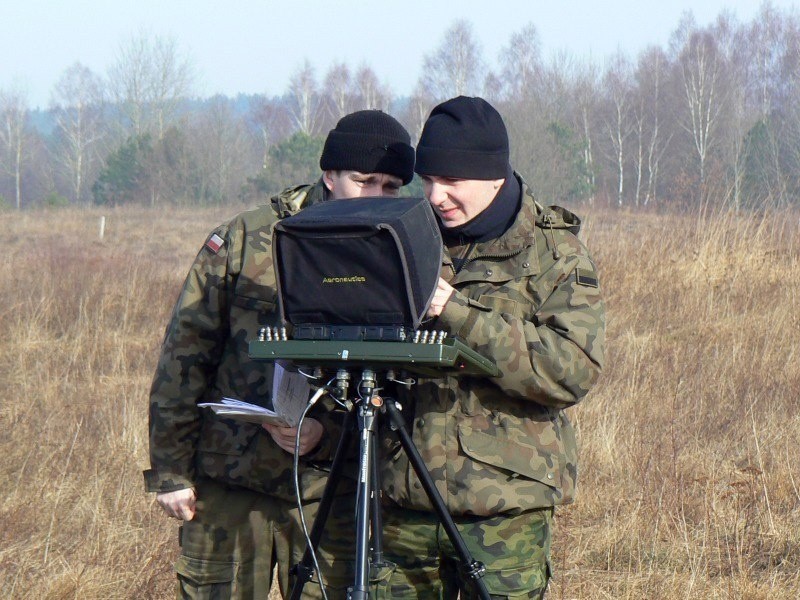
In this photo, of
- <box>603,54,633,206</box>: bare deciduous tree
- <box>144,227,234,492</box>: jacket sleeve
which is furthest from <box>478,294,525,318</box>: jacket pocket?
<box>603,54,633,206</box>: bare deciduous tree

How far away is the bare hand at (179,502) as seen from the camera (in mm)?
2742

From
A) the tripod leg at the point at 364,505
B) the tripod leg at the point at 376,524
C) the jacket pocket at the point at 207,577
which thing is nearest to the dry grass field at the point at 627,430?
the jacket pocket at the point at 207,577

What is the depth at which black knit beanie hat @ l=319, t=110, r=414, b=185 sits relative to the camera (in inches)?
106

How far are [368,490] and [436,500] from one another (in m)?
0.18

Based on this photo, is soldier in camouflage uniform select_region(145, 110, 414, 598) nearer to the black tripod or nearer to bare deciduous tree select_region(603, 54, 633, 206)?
the black tripod

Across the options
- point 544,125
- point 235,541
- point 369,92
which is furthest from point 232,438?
point 369,92

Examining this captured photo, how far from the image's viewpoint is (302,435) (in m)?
2.60

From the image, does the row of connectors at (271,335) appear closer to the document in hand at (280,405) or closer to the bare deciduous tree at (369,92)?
the document in hand at (280,405)

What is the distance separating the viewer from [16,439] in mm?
5742

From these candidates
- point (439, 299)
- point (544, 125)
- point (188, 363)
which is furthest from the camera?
point (544, 125)

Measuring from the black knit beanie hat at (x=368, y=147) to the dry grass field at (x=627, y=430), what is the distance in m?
1.90

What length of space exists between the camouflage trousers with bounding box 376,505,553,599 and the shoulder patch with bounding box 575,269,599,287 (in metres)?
0.56

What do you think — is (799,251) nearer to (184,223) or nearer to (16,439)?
(16,439)

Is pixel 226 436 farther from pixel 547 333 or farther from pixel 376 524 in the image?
pixel 547 333
